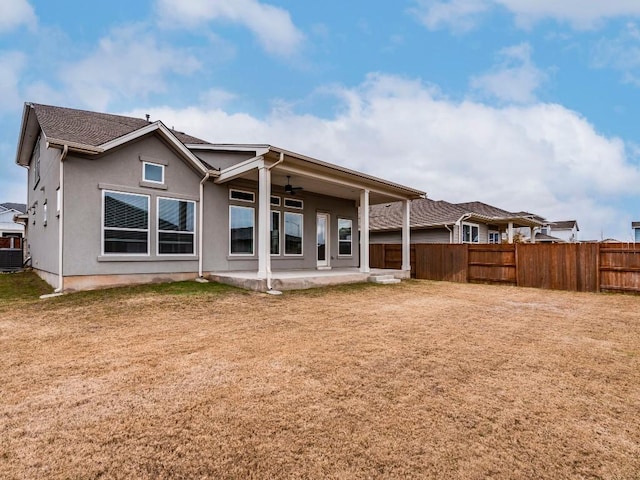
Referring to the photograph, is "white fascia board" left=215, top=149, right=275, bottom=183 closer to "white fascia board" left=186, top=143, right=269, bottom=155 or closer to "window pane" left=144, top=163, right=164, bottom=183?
"white fascia board" left=186, top=143, right=269, bottom=155

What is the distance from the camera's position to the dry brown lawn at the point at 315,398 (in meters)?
2.06

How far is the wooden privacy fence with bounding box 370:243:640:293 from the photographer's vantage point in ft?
33.1

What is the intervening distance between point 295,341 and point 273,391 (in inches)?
62.7

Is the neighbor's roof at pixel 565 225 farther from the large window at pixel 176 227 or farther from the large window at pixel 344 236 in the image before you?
the large window at pixel 176 227

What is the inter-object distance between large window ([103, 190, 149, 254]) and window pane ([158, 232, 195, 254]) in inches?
15.2

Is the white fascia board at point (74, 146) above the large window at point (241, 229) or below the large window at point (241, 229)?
above

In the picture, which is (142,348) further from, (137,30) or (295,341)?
(137,30)

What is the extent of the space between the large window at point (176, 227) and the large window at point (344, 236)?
6441 mm

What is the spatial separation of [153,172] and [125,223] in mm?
1555

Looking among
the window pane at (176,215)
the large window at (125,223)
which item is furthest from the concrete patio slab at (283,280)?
the large window at (125,223)

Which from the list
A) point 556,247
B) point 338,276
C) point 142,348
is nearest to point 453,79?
point 556,247

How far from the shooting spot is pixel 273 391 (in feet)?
9.91

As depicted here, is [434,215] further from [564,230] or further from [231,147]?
[564,230]

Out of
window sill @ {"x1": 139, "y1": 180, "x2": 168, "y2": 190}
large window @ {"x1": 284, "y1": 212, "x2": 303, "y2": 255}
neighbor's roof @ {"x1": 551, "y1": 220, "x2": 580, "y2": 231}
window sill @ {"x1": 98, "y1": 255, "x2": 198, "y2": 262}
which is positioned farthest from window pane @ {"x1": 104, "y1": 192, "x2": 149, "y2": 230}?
neighbor's roof @ {"x1": 551, "y1": 220, "x2": 580, "y2": 231}
